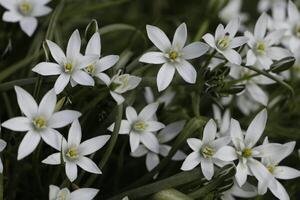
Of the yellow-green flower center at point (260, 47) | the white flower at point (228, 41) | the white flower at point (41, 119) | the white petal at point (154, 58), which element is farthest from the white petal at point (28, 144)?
the yellow-green flower center at point (260, 47)

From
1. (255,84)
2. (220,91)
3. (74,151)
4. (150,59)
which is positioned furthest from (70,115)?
(255,84)

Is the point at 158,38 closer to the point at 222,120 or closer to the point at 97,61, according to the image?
the point at 97,61

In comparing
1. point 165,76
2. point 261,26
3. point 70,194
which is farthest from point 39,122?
point 261,26

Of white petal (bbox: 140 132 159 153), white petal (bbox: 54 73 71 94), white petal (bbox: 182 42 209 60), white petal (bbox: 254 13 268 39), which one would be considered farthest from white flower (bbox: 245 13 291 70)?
white petal (bbox: 54 73 71 94)

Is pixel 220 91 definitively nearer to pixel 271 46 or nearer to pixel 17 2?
pixel 271 46

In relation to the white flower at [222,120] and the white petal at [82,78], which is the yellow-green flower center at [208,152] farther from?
the white petal at [82,78]
